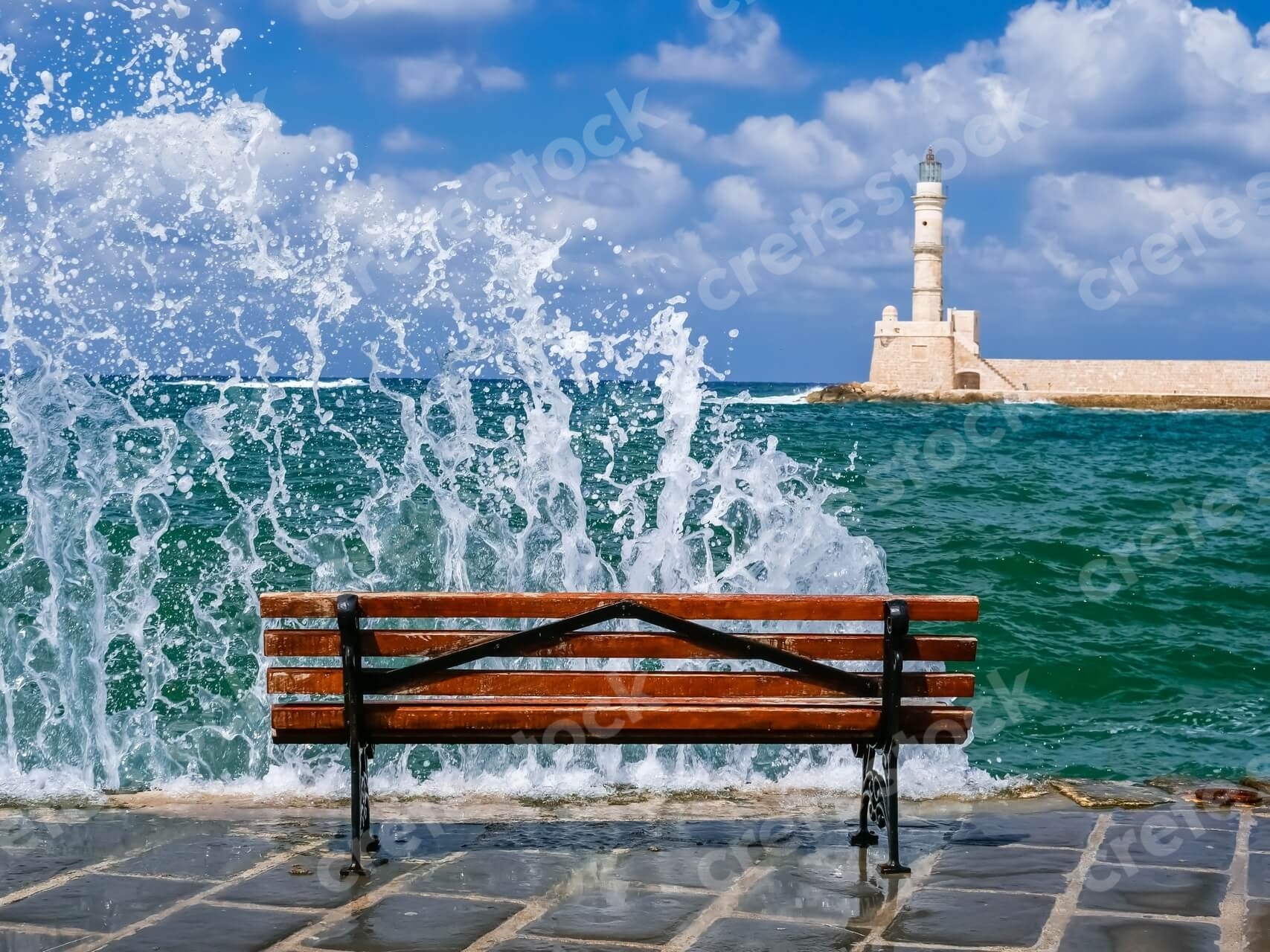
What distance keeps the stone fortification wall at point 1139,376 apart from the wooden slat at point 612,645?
68.0m

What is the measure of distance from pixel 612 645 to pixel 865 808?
1.03m

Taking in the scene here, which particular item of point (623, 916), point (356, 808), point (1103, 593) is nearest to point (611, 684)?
point (623, 916)

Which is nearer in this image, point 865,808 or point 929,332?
point 865,808

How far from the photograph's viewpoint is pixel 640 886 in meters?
3.82

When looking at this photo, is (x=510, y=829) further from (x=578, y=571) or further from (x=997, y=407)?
(x=997, y=407)

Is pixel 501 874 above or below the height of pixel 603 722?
below

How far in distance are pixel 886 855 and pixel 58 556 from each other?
7.34 m

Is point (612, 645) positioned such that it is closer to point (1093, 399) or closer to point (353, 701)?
point (353, 701)

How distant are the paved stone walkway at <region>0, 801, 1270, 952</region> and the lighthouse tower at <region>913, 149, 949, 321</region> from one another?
219 ft

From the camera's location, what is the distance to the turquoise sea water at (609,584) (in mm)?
7301

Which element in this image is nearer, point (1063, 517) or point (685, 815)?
point (685, 815)

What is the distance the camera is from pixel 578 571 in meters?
9.02

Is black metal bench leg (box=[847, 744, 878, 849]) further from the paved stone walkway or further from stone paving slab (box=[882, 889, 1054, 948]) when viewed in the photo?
stone paving slab (box=[882, 889, 1054, 948])

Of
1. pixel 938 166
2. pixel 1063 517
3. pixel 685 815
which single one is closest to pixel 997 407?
pixel 938 166
